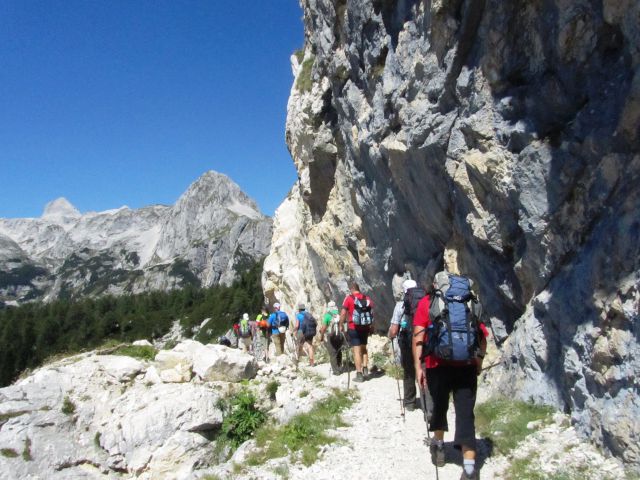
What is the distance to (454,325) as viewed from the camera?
6340 mm

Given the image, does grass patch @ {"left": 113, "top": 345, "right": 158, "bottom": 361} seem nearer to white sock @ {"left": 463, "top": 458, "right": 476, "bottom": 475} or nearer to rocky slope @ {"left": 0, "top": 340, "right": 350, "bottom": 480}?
rocky slope @ {"left": 0, "top": 340, "right": 350, "bottom": 480}

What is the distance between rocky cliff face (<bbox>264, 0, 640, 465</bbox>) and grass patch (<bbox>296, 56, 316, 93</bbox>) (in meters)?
7.66

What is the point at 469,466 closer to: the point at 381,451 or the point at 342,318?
the point at 381,451

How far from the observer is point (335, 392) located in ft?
37.7

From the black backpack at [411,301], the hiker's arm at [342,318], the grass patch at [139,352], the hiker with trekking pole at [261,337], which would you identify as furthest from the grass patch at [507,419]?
the hiker with trekking pole at [261,337]

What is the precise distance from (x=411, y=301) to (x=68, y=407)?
10434 mm

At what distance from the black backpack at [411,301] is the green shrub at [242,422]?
15.8 feet

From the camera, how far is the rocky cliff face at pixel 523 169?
7.02 m

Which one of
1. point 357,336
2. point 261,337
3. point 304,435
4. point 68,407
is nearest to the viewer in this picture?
point 304,435

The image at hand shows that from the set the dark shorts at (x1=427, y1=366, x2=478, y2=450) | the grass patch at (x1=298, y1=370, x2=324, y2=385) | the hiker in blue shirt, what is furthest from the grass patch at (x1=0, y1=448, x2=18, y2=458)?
the dark shorts at (x1=427, y1=366, x2=478, y2=450)

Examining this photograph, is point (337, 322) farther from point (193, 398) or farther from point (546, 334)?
point (546, 334)

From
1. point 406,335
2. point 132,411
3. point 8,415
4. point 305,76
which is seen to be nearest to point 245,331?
point 132,411

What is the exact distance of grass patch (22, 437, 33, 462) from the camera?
39.9ft

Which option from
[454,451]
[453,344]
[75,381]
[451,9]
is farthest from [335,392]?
[451,9]
